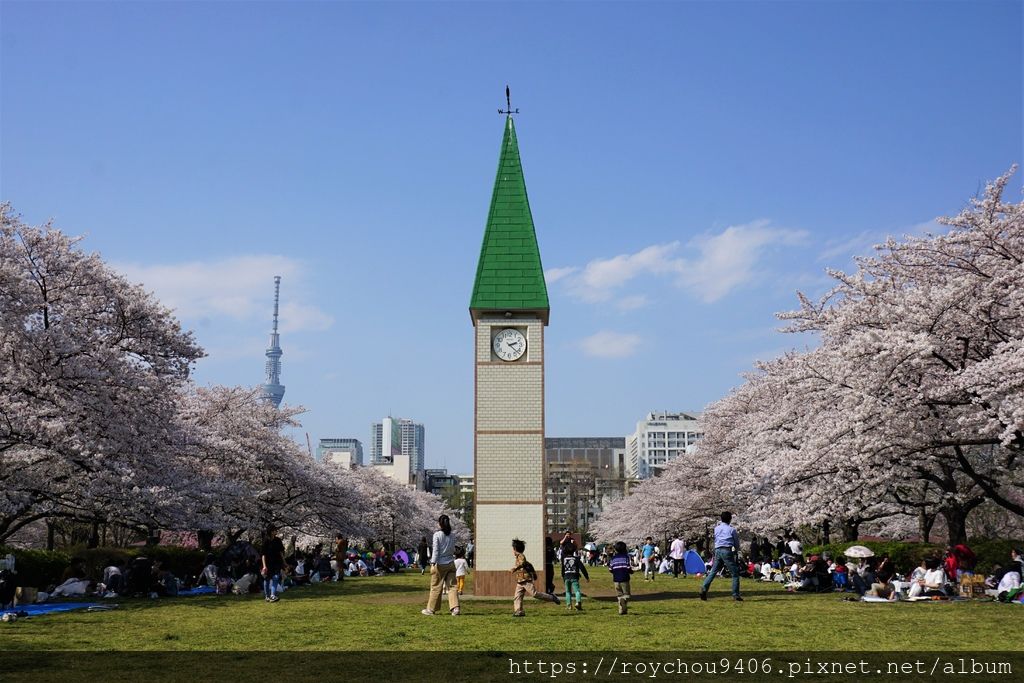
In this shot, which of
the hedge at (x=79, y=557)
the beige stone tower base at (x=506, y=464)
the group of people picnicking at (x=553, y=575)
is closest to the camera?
the group of people picnicking at (x=553, y=575)

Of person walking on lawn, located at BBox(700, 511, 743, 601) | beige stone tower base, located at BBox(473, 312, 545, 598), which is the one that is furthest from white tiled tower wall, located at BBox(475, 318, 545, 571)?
person walking on lawn, located at BBox(700, 511, 743, 601)

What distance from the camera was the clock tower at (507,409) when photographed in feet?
75.0

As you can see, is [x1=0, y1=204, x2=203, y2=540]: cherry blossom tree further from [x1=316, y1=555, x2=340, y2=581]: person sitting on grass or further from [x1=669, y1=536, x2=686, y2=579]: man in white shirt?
[x1=669, y1=536, x2=686, y2=579]: man in white shirt

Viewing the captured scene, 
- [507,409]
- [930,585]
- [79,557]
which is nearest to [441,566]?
[507,409]

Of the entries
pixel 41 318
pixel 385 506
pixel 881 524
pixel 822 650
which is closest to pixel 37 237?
pixel 41 318

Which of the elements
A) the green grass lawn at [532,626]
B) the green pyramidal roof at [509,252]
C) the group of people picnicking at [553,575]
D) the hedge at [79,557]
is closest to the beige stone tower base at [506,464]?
the group of people picnicking at [553,575]

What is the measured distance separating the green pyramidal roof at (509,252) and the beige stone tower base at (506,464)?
118 cm

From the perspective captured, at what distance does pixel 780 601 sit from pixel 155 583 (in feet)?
48.8

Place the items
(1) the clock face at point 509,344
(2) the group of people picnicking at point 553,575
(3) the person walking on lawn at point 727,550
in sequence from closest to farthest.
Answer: (2) the group of people picnicking at point 553,575 < (3) the person walking on lawn at point 727,550 < (1) the clock face at point 509,344

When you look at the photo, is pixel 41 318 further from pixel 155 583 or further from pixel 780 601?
pixel 780 601

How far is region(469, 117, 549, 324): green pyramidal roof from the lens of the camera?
24.1 metres

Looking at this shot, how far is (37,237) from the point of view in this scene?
76.4ft

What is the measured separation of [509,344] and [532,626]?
33.6ft

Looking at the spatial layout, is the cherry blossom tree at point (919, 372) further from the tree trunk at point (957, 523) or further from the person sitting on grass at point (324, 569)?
the person sitting on grass at point (324, 569)
